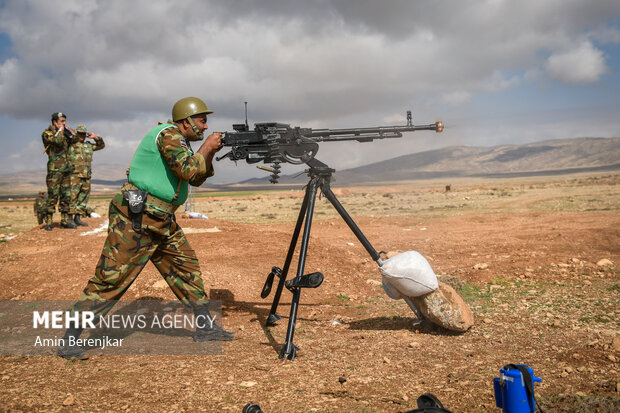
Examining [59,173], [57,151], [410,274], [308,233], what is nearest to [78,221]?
[59,173]

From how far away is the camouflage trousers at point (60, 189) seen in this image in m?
11.8

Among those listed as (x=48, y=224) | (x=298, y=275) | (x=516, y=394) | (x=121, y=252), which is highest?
(x=121, y=252)

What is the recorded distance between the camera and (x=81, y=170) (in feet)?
39.9

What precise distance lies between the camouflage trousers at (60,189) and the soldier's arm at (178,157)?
8594mm

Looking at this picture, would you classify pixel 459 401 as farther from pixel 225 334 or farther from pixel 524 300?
pixel 524 300

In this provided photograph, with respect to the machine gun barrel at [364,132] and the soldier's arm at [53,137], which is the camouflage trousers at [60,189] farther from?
the machine gun barrel at [364,132]

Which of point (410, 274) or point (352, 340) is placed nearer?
point (410, 274)

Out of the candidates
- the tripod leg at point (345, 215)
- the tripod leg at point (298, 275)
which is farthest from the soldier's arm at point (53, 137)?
the tripod leg at point (345, 215)

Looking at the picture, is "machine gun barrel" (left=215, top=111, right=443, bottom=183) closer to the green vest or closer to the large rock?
the green vest

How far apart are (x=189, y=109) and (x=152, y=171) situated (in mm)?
776

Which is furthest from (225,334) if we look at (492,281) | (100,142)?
(100,142)

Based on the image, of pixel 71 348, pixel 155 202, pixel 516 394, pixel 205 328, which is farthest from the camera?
pixel 205 328

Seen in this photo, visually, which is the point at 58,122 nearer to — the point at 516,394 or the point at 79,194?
the point at 79,194

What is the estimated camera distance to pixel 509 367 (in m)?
2.59
